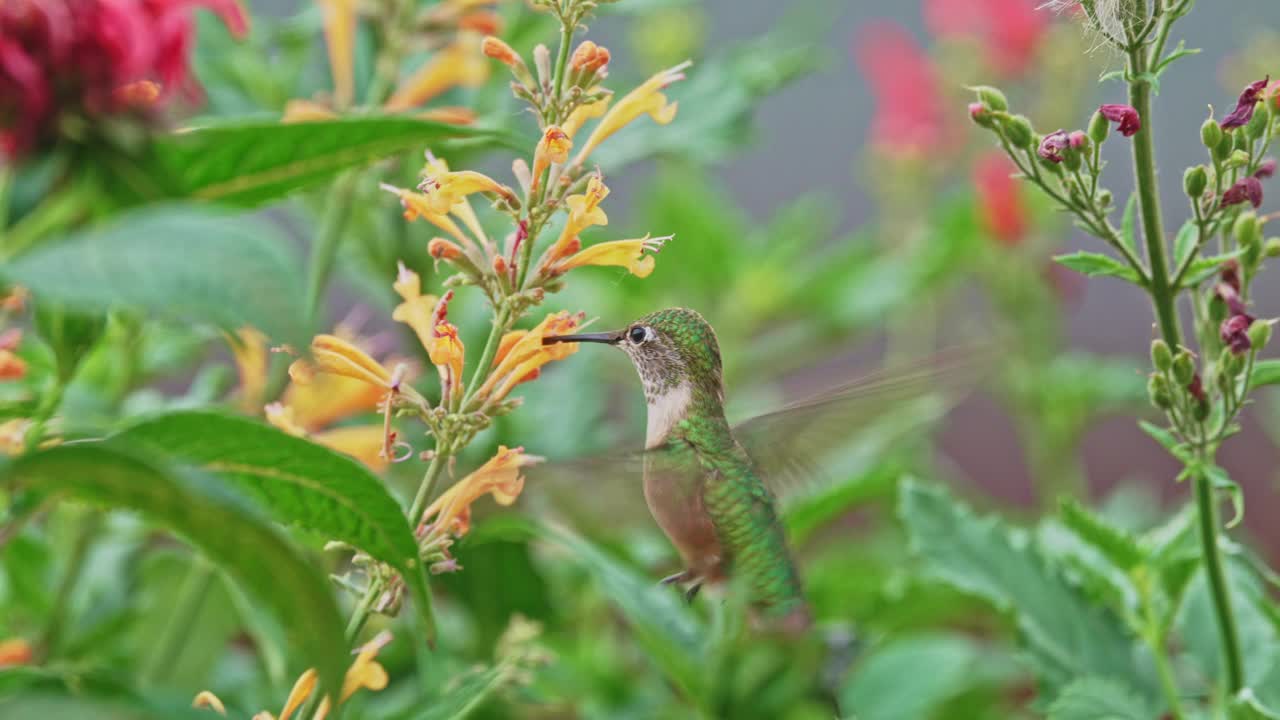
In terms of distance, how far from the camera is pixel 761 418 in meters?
0.87

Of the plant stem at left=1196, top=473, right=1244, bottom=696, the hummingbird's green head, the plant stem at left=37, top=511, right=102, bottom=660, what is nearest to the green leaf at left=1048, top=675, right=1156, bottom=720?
the plant stem at left=1196, top=473, right=1244, bottom=696

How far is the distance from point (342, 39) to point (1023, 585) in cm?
65

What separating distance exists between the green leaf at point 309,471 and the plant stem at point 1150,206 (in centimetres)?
39

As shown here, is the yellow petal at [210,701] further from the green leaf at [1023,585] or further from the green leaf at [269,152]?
the green leaf at [1023,585]

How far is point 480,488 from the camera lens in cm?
63

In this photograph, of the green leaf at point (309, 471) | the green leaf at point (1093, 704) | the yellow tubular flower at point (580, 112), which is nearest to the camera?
the green leaf at point (309, 471)

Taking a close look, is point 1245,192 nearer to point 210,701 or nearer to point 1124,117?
point 1124,117

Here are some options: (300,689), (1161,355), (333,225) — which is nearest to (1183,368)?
(1161,355)

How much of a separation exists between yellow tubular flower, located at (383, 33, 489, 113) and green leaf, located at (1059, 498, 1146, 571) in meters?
0.56

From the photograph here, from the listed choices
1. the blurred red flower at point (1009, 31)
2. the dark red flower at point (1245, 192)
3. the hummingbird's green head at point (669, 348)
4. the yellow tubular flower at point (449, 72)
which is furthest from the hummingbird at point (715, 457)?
the blurred red flower at point (1009, 31)

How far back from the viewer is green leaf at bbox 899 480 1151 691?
0.83 meters

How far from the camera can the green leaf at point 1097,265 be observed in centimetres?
64

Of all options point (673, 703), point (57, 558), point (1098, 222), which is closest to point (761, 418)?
point (1098, 222)

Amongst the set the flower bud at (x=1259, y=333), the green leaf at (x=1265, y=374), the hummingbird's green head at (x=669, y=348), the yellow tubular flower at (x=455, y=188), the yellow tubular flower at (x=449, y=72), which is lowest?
the green leaf at (x=1265, y=374)
